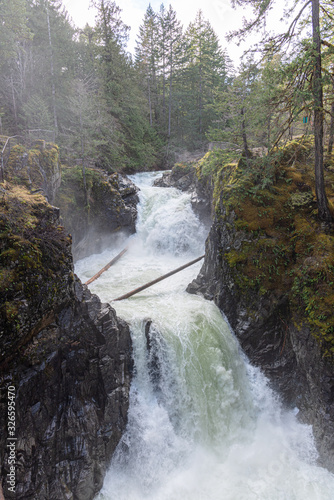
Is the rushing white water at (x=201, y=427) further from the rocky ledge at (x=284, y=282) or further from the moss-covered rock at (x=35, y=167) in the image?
the moss-covered rock at (x=35, y=167)

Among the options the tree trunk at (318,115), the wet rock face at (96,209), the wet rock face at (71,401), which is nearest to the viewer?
the wet rock face at (71,401)

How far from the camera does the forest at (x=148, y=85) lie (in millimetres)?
7359

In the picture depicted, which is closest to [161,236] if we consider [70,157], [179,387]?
[70,157]

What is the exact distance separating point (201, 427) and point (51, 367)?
468 centimetres

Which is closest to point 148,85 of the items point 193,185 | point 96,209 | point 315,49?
point 193,185

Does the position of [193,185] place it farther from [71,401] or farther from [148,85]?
[148,85]

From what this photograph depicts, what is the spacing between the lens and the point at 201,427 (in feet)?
24.1

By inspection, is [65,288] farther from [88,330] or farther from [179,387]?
[179,387]

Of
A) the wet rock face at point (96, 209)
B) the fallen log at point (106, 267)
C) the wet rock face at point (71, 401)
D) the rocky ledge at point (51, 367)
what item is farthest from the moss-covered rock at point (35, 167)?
the wet rock face at point (71, 401)

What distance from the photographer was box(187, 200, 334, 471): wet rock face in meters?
6.96

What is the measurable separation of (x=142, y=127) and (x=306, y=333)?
2621 centimetres

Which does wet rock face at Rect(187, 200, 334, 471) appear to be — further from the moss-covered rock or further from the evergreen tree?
the moss-covered rock

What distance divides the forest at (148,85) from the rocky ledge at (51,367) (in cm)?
747

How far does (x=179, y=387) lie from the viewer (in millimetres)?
7617
